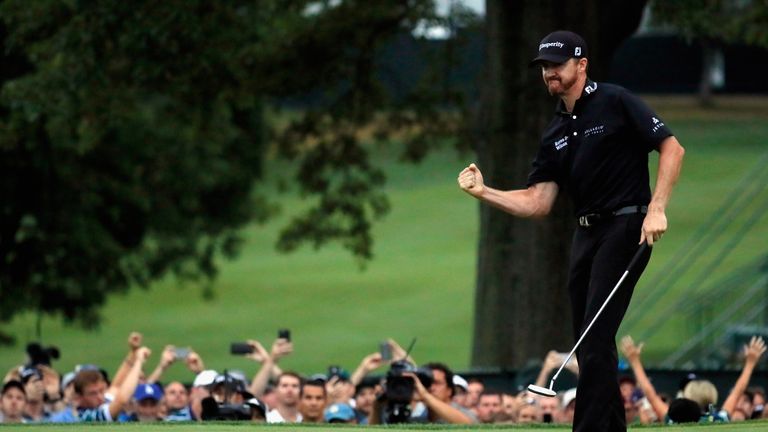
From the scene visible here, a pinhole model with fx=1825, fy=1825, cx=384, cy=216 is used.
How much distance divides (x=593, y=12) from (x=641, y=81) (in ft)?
114

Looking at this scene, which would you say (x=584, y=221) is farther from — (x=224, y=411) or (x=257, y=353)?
(x=257, y=353)

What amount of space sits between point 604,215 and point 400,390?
10.3 feet

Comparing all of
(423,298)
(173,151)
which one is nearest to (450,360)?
(423,298)

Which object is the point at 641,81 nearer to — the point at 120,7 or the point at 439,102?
the point at 439,102

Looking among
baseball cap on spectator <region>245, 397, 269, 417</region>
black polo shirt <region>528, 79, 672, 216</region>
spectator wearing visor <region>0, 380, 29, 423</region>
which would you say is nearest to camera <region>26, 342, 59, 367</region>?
spectator wearing visor <region>0, 380, 29, 423</region>

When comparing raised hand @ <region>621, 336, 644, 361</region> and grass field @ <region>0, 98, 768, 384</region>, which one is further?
grass field @ <region>0, 98, 768, 384</region>

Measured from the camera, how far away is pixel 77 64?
20.1m

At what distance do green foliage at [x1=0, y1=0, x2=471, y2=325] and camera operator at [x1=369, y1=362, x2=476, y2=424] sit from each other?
7910 mm

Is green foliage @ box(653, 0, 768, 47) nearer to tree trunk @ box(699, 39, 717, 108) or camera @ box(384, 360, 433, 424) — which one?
camera @ box(384, 360, 433, 424)

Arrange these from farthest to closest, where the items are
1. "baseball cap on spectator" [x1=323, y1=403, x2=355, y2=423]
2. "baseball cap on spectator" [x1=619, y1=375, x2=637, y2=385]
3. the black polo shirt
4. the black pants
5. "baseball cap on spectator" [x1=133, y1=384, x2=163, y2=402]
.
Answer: "baseball cap on spectator" [x1=619, y1=375, x2=637, y2=385] → "baseball cap on spectator" [x1=133, y1=384, x2=163, y2=402] → "baseball cap on spectator" [x1=323, y1=403, x2=355, y2=423] → the black polo shirt → the black pants

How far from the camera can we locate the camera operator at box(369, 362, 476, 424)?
1167 cm

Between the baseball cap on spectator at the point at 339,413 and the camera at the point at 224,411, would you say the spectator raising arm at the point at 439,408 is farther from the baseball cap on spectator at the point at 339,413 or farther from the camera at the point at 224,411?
the camera at the point at 224,411

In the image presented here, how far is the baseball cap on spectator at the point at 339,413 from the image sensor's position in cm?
1252

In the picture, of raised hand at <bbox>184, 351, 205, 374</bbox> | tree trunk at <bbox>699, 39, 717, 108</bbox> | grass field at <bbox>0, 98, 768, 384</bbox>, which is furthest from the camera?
tree trunk at <bbox>699, 39, 717, 108</bbox>
